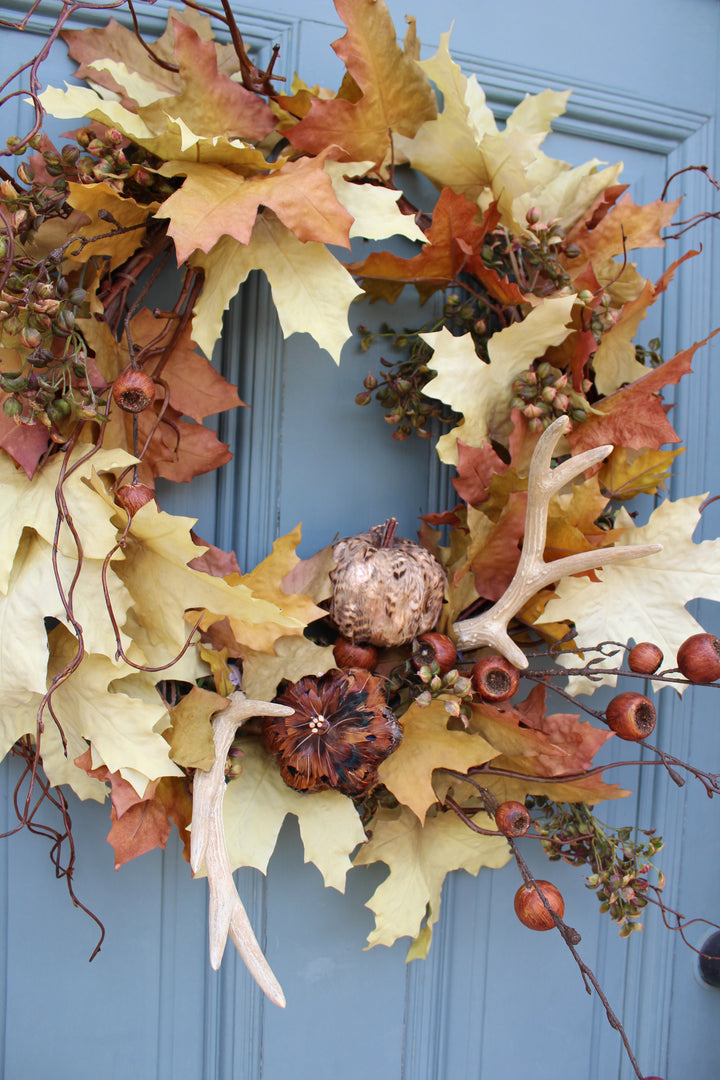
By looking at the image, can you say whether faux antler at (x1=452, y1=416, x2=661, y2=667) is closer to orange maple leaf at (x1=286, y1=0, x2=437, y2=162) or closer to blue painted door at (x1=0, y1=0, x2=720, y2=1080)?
blue painted door at (x1=0, y1=0, x2=720, y2=1080)

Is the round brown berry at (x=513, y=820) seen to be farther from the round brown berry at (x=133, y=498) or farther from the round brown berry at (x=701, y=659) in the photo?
the round brown berry at (x=133, y=498)

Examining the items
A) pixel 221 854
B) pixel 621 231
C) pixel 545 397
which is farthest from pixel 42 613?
pixel 621 231

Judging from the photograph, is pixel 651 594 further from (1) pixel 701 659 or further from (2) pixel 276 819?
(2) pixel 276 819

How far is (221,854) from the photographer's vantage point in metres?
0.54

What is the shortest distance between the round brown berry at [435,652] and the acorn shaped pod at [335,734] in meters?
0.04

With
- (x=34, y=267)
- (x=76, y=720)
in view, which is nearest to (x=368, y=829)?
(x=76, y=720)

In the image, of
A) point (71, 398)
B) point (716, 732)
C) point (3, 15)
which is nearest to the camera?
point (71, 398)

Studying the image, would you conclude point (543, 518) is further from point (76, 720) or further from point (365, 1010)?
point (365, 1010)

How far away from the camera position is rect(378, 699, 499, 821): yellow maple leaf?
60 centimetres

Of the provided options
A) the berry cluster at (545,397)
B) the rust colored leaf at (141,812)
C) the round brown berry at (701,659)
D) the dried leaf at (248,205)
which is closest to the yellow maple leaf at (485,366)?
the berry cluster at (545,397)

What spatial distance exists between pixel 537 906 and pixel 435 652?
0.22 metres

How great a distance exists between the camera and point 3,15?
63cm

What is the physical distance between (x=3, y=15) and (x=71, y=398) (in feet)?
1.27

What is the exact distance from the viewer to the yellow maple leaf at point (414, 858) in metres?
0.64
